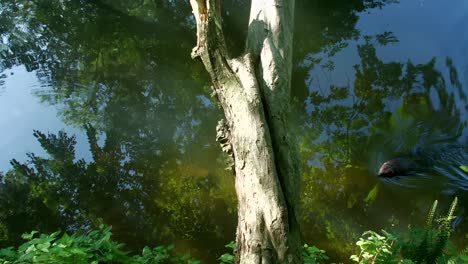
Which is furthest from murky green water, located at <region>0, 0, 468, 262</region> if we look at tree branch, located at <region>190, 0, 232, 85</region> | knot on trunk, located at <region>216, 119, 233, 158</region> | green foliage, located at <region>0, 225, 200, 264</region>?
Answer: tree branch, located at <region>190, 0, 232, 85</region>

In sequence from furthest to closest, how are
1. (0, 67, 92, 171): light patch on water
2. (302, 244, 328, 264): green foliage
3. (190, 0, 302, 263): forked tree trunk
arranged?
(0, 67, 92, 171): light patch on water → (302, 244, 328, 264): green foliage → (190, 0, 302, 263): forked tree trunk

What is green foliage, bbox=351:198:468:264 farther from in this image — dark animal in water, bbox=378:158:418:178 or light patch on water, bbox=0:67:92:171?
light patch on water, bbox=0:67:92:171

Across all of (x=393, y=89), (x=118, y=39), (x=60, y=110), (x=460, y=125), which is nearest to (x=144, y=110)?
(x=60, y=110)

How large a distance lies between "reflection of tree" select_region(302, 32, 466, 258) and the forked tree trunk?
1752mm

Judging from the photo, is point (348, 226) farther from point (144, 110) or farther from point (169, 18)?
point (169, 18)

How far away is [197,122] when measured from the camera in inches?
204

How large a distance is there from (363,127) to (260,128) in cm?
290

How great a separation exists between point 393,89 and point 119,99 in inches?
146

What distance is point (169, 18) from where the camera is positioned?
24.3 feet

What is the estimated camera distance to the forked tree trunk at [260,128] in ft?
6.89

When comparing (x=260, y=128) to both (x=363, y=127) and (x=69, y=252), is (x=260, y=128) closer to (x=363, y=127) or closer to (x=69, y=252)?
(x=69, y=252)

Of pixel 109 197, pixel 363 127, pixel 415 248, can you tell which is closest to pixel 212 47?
pixel 415 248

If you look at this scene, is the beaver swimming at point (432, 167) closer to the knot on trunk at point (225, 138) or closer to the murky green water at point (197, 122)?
the murky green water at point (197, 122)

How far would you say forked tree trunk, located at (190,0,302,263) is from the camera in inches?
82.7
